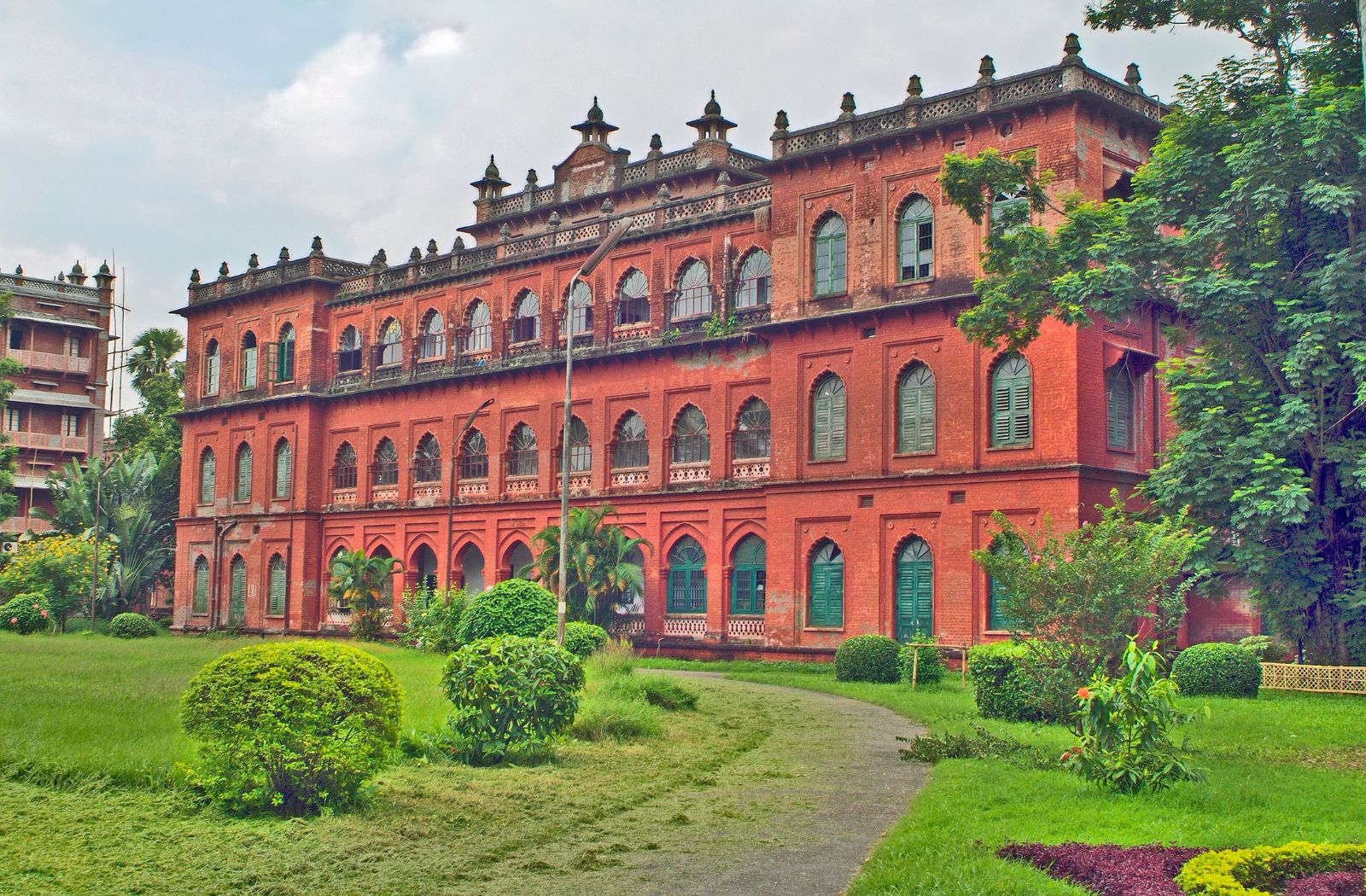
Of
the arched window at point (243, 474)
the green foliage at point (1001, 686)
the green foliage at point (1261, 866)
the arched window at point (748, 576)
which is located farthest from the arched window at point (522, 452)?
the green foliage at point (1261, 866)

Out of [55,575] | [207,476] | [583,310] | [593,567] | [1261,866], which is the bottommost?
[1261,866]

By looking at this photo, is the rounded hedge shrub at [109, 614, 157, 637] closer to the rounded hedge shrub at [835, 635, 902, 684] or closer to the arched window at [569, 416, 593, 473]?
the arched window at [569, 416, 593, 473]

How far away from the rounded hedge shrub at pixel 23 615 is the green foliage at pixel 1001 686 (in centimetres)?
3091

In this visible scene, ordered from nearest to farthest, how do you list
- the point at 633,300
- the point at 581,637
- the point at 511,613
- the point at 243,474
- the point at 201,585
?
the point at 581,637, the point at 511,613, the point at 633,300, the point at 243,474, the point at 201,585

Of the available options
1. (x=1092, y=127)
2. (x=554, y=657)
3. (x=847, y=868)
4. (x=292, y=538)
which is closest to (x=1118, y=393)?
(x=1092, y=127)

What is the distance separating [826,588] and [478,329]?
16021 millimetres

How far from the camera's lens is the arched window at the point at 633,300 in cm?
3731

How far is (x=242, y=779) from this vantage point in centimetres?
1015

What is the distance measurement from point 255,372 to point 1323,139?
3802 cm

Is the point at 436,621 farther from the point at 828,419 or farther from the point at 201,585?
the point at 201,585

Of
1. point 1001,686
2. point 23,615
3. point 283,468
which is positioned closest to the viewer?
point 1001,686

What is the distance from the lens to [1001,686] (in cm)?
1838

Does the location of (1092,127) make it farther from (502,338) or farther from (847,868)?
(847,868)

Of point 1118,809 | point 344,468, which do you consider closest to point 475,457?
point 344,468
